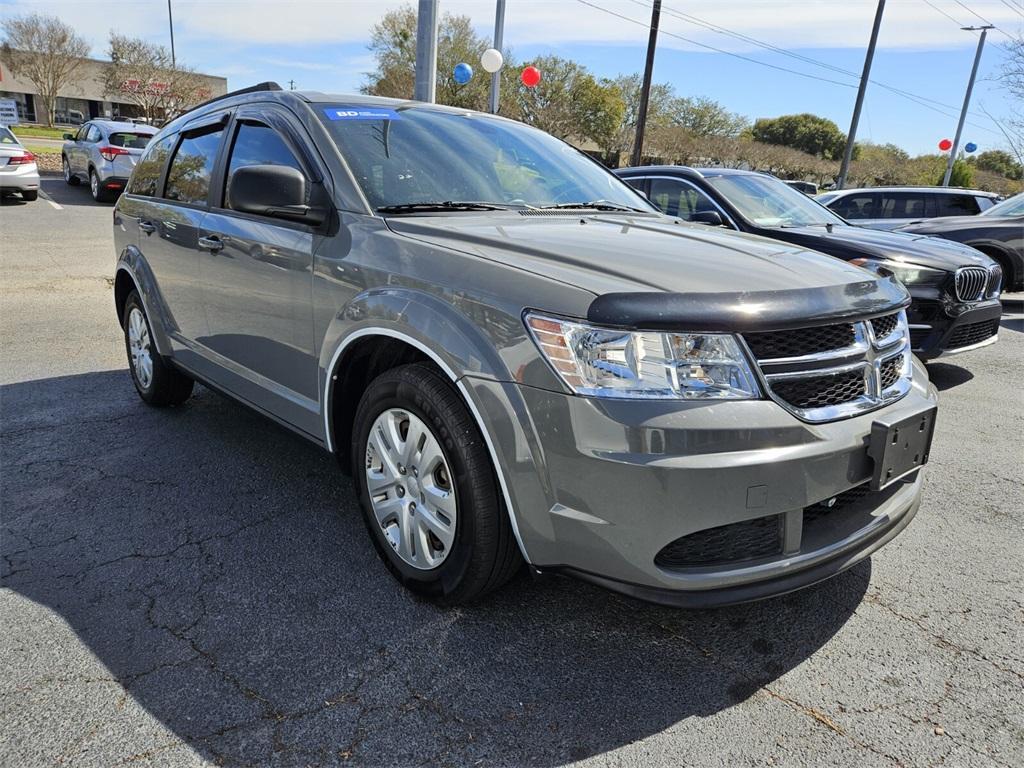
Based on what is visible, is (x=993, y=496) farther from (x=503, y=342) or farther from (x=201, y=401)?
(x=201, y=401)

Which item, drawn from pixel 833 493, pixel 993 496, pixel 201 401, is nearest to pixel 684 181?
pixel 993 496

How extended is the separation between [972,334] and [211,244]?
5.54 metres

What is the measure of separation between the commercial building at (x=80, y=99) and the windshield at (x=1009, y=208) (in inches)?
2154

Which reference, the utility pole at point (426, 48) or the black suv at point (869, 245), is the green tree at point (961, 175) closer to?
the black suv at point (869, 245)

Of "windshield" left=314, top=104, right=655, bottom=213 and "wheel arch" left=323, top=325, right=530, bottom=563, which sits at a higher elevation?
"windshield" left=314, top=104, right=655, bottom=213

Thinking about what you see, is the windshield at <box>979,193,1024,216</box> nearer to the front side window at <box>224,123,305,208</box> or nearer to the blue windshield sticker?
the blue windshield sticker

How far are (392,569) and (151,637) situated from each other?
2.69 feet

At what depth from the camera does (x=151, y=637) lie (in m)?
2.44

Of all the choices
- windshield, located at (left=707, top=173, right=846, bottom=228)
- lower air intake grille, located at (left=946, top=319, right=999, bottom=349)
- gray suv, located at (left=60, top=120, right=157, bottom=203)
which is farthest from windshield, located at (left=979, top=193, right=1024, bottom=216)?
gray suv, located at (left=60, top=120, right=157, bottom=203)

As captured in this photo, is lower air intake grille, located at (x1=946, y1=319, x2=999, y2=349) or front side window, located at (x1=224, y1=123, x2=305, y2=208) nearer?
front side window, located at (x1=224, y1=123, x2=305, y2=208)

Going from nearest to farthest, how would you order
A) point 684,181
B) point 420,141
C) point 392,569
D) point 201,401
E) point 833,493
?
point 833,493, point 392,569, point 420,141, point 201,401, point 684,181

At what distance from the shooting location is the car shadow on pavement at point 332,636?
208 cm

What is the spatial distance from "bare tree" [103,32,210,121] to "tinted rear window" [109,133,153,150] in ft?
83.0

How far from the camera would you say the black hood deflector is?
2.02m
